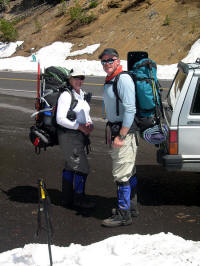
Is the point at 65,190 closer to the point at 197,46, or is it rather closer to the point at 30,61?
the point at 197,46

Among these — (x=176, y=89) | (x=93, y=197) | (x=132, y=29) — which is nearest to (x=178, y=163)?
(x=176, y=89)

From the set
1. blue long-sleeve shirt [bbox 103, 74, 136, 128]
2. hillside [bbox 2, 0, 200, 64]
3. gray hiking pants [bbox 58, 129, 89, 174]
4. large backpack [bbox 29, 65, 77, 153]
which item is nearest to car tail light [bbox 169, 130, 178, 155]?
blue long-sleeve shirt [bbox 103, 74, 136, 128]

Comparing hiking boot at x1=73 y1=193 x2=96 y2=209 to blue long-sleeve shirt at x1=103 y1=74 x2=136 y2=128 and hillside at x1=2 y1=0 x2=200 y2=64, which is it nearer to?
blue long-sleeve shirt at x1=103 y1=74 x2=136 y2=128

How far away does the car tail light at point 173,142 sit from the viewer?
5.18 meters

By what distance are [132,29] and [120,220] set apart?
84.5 feet

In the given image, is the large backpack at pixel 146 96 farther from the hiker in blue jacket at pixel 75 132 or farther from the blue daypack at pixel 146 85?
the hiker in blue jacket at pixel 75 132

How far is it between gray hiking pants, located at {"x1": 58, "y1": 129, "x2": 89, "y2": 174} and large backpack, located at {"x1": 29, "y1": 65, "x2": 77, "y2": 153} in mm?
180

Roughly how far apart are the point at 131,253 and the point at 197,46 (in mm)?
22094

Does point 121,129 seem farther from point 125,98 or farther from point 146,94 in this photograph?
point 146,94

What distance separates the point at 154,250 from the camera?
3.95 metres

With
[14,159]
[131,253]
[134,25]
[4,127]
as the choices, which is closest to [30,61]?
[134,25]

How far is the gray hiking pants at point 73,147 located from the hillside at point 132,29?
2046 cm

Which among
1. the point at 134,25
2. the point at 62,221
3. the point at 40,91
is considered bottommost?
the point at 62,221

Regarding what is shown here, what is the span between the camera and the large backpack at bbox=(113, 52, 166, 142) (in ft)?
15.2
